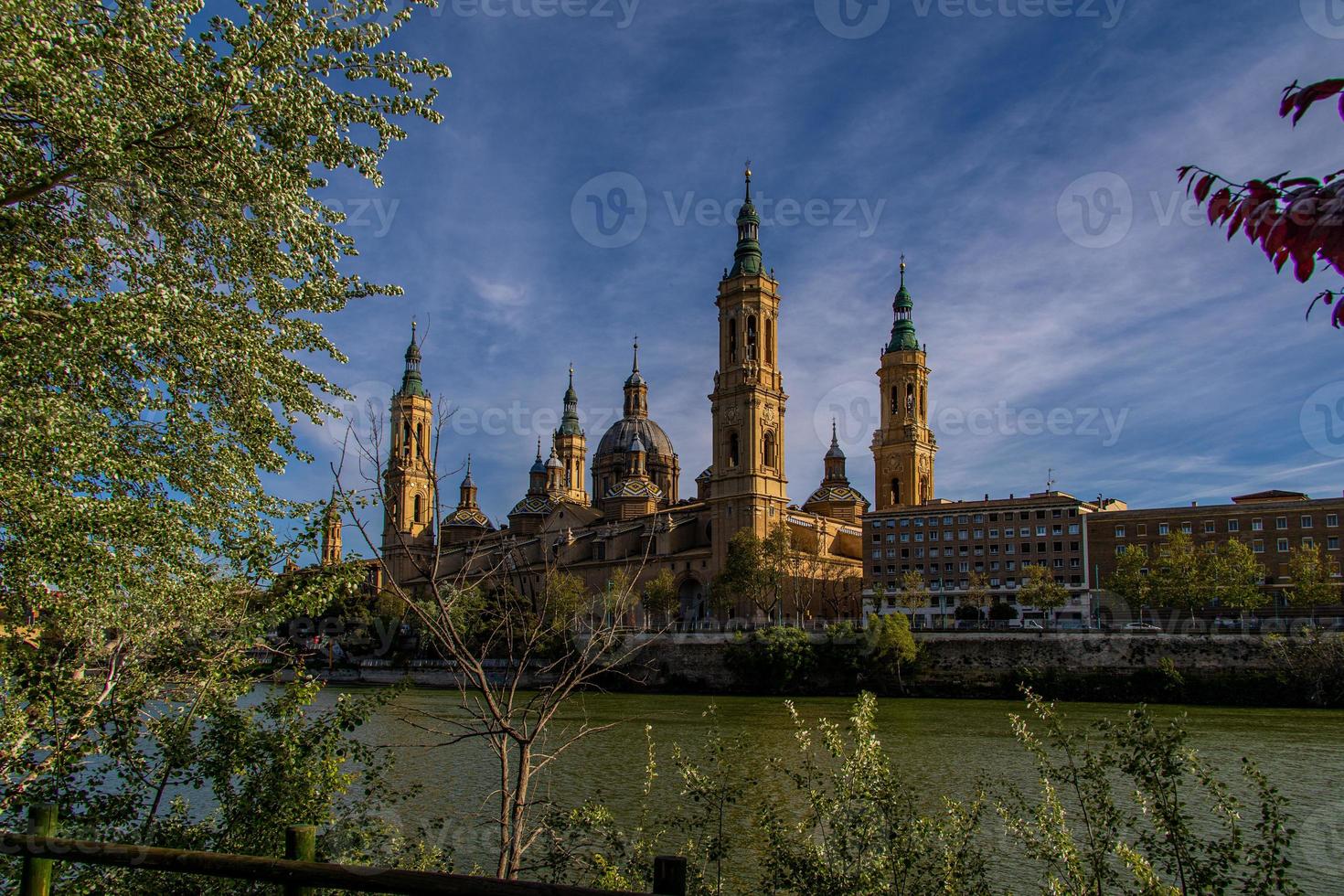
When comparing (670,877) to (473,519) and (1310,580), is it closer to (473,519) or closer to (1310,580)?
(1310,580)

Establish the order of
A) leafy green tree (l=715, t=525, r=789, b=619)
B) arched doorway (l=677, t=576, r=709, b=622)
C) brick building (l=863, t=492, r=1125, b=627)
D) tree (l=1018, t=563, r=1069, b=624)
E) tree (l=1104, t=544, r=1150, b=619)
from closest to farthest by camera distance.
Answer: tree (l=1104, t=544, r=1150, b=619) < tree (l=1018, t=563, r=1069, b=624) < leafy green tree (l=715, t=525, r=789, b=619) < brick building (l=863, t=492, r=1125, b=627) < arched doorway (l=677, t=576, r=709, b=622)

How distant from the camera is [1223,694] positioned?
2032 inches

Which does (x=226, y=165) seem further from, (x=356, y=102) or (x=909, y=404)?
(x=909, y=404)

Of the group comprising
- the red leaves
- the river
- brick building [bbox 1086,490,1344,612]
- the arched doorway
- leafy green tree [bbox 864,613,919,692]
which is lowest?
the river

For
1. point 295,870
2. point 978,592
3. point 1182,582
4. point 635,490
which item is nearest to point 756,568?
point 978,592

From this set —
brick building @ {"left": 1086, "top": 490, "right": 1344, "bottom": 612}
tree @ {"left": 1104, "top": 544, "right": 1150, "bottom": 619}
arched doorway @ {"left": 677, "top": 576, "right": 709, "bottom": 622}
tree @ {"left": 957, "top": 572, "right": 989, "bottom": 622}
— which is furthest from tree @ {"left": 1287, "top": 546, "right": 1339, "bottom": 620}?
arched doorway @ {"left": 677, "top": 576, "right": 709, "bottom": 622}

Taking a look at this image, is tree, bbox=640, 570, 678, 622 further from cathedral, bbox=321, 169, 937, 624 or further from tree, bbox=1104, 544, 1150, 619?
tree, bbox=1104, 544, 1150, 619

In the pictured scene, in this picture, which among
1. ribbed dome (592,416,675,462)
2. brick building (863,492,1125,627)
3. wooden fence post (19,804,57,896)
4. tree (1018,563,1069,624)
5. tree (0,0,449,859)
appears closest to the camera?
wooden fence post (19,804,57,896)

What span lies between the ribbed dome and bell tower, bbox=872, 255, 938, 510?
30.8 meters

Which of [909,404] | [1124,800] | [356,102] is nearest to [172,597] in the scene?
[356,102]

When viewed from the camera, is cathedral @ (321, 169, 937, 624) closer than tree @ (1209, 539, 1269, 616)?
No

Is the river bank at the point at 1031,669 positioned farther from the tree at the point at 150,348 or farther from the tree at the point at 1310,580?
the tree at the point at 150,348

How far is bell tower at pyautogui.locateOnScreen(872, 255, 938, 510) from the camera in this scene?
10381 centimetres

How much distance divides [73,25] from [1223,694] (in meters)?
57.3
